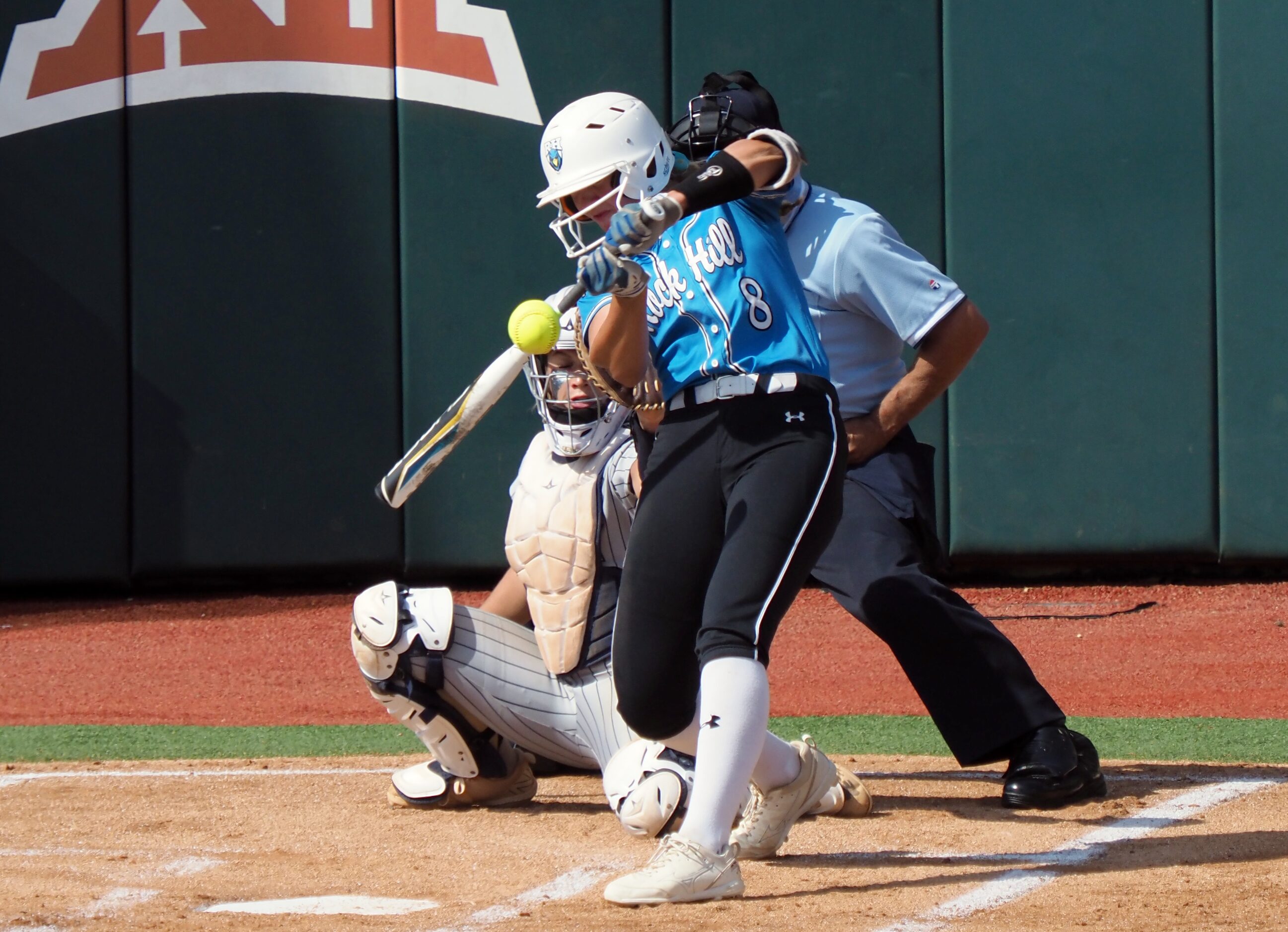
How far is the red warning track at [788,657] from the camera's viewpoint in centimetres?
534

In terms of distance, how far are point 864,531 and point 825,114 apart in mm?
4175

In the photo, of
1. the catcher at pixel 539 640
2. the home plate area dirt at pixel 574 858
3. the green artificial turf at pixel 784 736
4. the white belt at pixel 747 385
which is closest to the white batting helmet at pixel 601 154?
the white belt at pixel 747 385

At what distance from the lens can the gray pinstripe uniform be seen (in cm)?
356

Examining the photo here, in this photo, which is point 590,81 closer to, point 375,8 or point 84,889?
point 375,8

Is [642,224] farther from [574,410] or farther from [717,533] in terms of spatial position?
[574,410]

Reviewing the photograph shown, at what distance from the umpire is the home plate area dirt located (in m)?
0.18

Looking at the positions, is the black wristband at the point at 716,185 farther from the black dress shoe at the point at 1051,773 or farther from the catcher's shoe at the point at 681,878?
the black dress shoe at the point at 1051,773

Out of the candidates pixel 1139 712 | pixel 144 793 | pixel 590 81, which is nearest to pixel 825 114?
pixel 590 81

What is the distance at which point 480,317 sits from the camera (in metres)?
7.42

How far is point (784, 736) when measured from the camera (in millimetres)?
4688

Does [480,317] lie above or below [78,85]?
below

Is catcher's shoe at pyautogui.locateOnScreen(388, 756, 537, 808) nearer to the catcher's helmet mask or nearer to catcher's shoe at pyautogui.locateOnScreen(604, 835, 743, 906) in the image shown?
catcher's shoe at pyautogui.locateOnScreen(604, 835, 743, 906)

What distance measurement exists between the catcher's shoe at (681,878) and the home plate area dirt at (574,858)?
0.10 ft

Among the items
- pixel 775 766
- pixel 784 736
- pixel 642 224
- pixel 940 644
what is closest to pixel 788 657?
pixel 784 736
